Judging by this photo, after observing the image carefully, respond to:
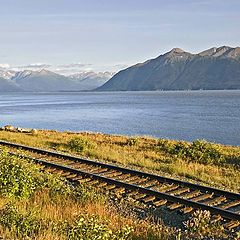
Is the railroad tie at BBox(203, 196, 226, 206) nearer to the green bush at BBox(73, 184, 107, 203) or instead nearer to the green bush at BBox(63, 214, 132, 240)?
the green bush at BBox(73, 184, 107, 203)

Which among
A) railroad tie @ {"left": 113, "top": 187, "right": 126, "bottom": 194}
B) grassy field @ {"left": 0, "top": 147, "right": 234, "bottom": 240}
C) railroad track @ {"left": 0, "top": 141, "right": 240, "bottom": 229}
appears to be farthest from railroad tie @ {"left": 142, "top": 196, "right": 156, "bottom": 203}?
railroad tie @ {"left": 113, "top": 187, "right": 126, "bottom": 194}

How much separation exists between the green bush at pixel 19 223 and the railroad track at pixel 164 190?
14.2ft

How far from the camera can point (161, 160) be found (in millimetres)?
21453

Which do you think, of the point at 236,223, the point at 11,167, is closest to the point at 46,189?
the point at 11,167

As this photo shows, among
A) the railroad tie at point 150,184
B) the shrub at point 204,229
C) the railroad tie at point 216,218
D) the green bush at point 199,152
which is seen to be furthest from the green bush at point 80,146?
the shrub at point 204,229

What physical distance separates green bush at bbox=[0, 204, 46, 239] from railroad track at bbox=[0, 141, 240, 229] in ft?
14.2

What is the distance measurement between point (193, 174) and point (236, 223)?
762cm

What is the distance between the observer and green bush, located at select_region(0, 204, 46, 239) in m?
7.33

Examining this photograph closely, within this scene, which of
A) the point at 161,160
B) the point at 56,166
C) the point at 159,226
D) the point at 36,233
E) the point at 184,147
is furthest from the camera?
the point at 184,147

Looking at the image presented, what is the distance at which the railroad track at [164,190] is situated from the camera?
10672 mm

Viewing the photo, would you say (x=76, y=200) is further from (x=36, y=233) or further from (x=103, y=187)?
(x=36, y=233)

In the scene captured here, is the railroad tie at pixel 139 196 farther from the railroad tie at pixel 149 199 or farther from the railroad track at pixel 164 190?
the railroad tie at pixel 149 199

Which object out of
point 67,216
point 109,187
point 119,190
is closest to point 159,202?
point 119,190

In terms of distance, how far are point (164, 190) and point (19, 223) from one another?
6.31 metres
